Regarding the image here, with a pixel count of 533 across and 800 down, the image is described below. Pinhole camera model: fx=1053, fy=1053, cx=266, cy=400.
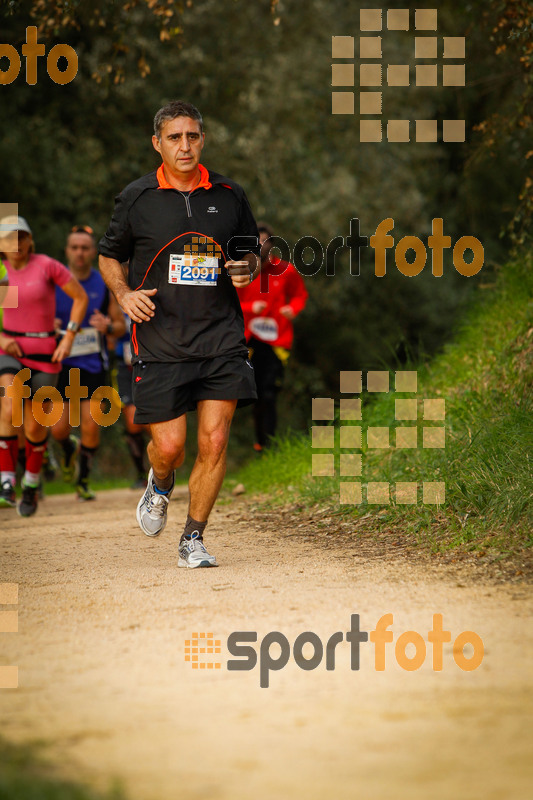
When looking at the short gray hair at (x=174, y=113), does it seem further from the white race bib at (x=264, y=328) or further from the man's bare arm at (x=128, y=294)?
the white race bib at (x=264, y=328)

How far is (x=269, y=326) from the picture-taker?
10.5 m

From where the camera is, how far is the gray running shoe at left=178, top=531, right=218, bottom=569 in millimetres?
5551

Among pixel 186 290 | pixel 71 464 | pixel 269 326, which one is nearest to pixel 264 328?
pixel 269 326

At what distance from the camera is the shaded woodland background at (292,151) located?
1644cm

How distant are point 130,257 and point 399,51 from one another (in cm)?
1447

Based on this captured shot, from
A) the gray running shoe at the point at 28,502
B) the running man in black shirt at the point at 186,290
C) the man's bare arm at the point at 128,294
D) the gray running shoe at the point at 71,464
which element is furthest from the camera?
the gray running shoe at the point at 71,464

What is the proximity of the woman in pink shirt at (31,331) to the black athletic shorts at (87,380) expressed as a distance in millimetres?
750

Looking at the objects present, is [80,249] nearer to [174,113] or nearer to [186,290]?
[174,113]

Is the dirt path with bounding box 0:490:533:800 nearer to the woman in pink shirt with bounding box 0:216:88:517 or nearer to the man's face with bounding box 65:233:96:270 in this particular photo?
the woman in pink shirt with bounding box 0:216:88:517

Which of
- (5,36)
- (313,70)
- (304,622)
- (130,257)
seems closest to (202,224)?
(130,257)

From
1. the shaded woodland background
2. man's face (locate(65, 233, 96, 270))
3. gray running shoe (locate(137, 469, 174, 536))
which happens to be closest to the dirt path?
gray running shoe (locate(137, 469, 174, 536))

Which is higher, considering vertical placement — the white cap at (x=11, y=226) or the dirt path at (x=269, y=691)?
the white cap at (x=11, y=226)

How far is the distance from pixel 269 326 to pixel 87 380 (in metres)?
1.88

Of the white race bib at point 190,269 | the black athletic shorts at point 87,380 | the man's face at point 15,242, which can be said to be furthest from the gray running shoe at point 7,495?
the white race bib at point 190,269
